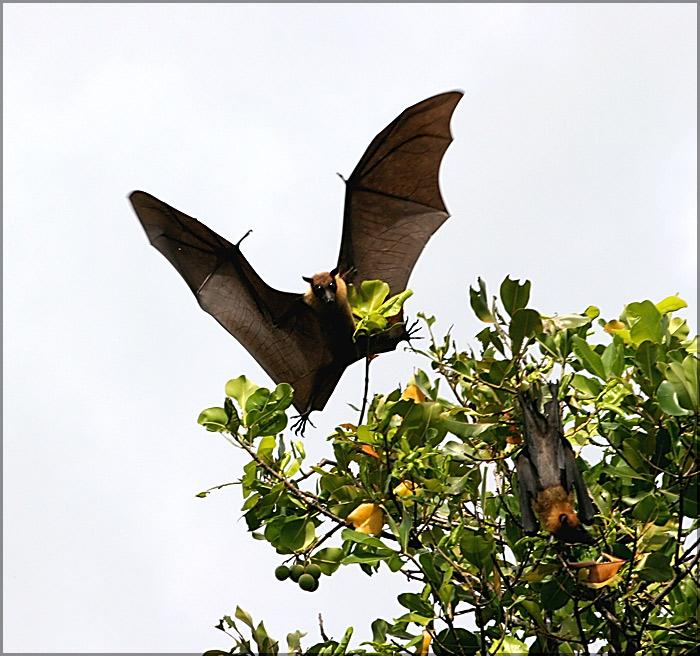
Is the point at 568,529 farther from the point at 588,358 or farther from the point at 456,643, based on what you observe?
the point at 456,643

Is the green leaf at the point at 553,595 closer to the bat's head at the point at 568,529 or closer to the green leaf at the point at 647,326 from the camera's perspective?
the bat's head at the point at 568,529

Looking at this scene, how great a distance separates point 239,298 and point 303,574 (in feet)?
5.33

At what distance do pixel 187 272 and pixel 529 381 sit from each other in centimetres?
214

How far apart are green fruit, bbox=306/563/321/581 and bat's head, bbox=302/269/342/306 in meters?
1.15

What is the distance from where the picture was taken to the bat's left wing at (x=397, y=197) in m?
4.02

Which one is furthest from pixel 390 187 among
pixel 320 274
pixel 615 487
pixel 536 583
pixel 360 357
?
pixel 536 583

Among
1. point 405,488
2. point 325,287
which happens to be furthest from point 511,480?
point 325,287

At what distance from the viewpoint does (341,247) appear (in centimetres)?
409

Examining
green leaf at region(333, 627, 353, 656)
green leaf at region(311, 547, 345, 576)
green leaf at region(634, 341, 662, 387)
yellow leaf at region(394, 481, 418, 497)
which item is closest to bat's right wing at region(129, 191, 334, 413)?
green leaf at region(311, 547, 345, 576)

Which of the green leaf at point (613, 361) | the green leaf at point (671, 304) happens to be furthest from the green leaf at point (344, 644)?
the green leaf at point (671, 304)

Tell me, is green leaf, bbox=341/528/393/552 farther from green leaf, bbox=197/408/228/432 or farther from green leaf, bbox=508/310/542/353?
green leaf, bbox=508/310/542/353

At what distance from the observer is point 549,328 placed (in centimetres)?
284

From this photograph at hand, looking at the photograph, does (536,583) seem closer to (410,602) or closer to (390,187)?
(410,602)

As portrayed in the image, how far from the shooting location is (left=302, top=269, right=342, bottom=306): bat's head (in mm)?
3607
